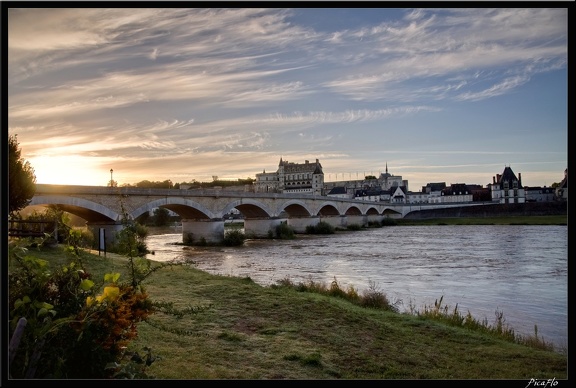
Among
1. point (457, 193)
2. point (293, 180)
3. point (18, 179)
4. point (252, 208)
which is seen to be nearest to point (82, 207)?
point (18, 179)

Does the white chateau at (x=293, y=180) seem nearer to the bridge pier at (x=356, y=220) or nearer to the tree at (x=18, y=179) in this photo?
the bridge pier at (x=356, y=220)

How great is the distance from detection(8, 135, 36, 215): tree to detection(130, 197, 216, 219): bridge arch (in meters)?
9.65

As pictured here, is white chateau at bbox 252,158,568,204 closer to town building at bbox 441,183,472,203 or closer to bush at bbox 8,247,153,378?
town building at bbox 441,183,472,203

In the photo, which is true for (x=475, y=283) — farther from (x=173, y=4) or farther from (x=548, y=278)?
(x=173, y=4)

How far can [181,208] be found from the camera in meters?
27.2

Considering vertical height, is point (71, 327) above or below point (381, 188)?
below

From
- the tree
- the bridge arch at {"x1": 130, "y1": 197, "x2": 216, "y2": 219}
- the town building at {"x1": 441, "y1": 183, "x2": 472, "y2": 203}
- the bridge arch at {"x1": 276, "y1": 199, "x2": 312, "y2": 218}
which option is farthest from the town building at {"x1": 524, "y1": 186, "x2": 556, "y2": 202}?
the town building at {"x1": 441, "y1": 183, "x2": 472, "y2": 203}

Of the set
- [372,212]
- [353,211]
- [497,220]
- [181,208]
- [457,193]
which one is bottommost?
[497,220]

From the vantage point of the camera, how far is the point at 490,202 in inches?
1610

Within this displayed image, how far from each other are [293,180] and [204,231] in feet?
81.7

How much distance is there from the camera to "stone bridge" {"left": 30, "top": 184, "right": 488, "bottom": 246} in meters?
19.1

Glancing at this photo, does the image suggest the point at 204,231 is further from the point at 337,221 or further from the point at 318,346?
the point at 318,346

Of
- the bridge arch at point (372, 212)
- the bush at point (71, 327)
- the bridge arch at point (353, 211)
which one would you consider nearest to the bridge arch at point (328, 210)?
the bridge arch at point (353, 211)

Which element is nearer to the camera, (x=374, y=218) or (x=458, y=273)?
(x=458, y=273)
